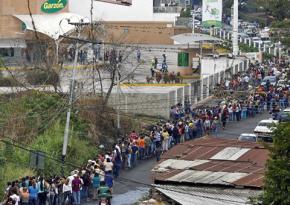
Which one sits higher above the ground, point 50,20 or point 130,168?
point 50,20

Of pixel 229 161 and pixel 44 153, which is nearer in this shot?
pixel 229 161

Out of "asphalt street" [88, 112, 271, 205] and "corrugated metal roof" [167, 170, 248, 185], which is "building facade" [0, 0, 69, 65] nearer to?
"asphalt street" [88, 112, 271, 205]

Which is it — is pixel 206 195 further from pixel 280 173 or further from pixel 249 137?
pixel 249 137

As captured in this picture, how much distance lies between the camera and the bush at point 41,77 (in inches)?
1799

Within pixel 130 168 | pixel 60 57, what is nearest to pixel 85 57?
pixel 60 57

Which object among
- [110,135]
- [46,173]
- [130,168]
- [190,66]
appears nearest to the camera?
[46,173]

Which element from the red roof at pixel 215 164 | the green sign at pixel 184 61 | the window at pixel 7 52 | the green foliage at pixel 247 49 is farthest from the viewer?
the green foliage at pixel 247 49

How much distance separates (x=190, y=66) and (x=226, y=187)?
35.3 meters

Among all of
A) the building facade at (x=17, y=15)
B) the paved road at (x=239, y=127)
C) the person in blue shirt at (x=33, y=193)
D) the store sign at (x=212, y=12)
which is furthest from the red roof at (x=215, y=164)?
the store sign at (x=212, y=12)

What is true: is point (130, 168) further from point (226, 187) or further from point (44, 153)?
point (226, 187)

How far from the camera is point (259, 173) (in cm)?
2828

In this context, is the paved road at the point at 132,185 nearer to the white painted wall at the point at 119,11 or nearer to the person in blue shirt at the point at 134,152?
the person in blue shirt at the point at 134,152

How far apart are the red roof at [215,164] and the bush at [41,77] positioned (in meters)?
14.0

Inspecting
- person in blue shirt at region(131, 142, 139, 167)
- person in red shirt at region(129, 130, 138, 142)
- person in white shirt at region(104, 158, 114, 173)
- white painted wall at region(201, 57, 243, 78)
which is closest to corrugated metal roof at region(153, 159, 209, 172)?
person in white shirt at region(104, 158, 114, 173)
